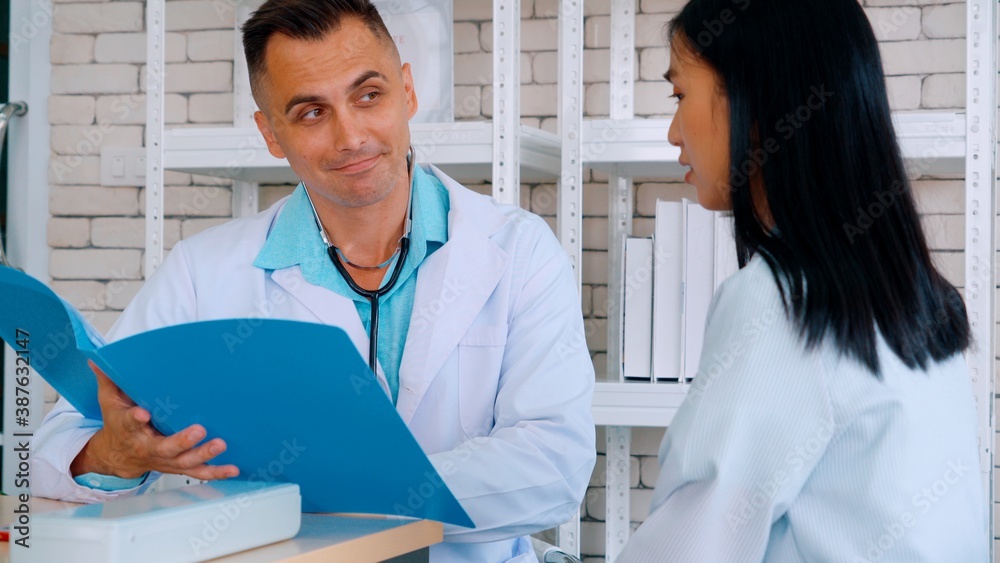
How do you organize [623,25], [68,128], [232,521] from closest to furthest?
[232,521] → [623,25] → [68,128]

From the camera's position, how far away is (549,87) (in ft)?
8.31

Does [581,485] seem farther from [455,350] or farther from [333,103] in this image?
[333,103]

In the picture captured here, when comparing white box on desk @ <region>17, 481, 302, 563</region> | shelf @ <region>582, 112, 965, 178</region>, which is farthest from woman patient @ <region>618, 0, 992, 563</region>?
shelf @ <region>582, 112, 965, 178</region>

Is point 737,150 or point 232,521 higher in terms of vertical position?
point 737,150

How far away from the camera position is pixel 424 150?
2.12 metres

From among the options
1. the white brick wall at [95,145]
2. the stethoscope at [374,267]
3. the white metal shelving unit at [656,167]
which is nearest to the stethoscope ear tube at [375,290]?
the stethoscope at [374,267]

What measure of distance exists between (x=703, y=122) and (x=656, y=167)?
1219 millimetres

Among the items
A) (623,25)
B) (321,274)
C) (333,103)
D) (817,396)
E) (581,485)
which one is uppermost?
(623,25)

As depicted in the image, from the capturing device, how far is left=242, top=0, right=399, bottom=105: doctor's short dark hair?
5.10ft

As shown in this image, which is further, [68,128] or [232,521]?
[68,128]

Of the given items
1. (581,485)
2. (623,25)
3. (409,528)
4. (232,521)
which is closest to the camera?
(232,521)

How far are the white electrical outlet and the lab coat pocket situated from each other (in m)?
1.63

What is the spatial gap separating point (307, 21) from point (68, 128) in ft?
5.12

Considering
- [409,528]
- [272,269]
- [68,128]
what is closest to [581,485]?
[409,528]
